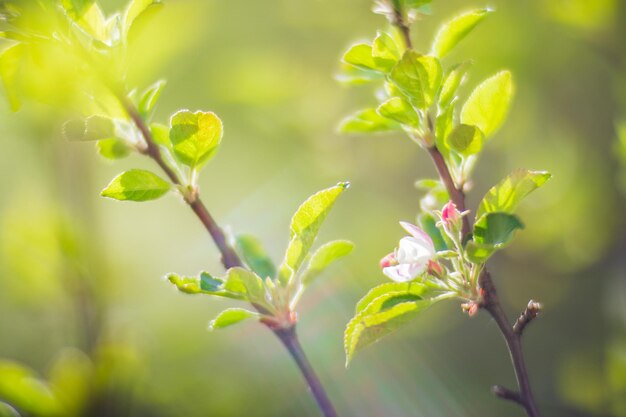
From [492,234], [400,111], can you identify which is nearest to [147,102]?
[400,111]

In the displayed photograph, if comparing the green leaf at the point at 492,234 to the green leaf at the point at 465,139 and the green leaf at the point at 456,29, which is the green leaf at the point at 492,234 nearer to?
the green leaf at the point at 465,139

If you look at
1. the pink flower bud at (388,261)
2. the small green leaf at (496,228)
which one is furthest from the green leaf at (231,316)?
the small green leaf at (496,228)

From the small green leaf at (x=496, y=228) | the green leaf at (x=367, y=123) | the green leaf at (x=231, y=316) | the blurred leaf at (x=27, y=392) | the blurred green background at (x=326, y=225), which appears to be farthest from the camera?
the blurred green background at (x=326, y=225)

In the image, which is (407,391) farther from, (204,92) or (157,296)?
(204,92)

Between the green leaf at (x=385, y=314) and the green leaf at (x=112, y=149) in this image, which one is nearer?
the green leaf at (x=385, y=314)

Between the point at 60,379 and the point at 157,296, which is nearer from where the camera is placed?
the point at 60,379

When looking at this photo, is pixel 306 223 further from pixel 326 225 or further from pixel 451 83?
pixel 326 225

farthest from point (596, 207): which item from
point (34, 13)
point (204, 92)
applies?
point (34, 13)
